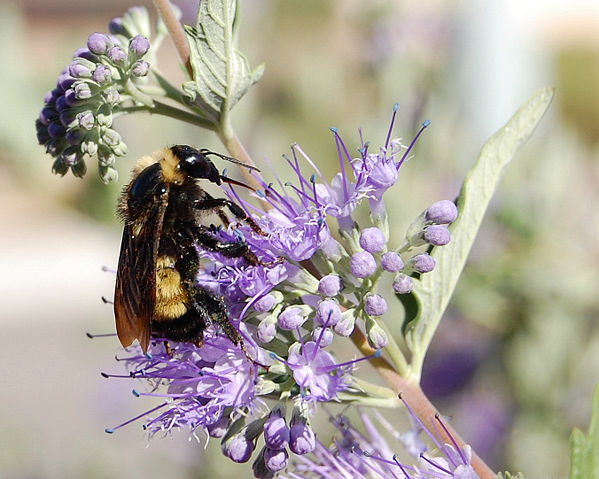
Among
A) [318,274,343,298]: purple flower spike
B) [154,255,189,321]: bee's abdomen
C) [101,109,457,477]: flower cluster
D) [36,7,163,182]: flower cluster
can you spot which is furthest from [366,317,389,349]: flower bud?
[36,7,163,182]: flower cluster

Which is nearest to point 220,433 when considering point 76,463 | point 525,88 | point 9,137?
point 9,137

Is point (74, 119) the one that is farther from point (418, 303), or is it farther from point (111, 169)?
point (418, 303)

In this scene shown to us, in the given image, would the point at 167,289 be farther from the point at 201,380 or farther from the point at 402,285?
the point at 402,285

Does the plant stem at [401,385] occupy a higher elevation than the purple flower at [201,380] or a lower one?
higher

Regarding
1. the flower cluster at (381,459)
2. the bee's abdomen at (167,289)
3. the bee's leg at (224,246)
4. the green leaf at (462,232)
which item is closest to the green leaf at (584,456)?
the flower cluster at (381,459)

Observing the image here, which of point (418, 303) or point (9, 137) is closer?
point (418, 303)

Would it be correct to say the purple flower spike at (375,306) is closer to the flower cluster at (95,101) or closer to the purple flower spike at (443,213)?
the purple flower spike at (443,213)

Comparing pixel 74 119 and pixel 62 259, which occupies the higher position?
pixel 74 119
